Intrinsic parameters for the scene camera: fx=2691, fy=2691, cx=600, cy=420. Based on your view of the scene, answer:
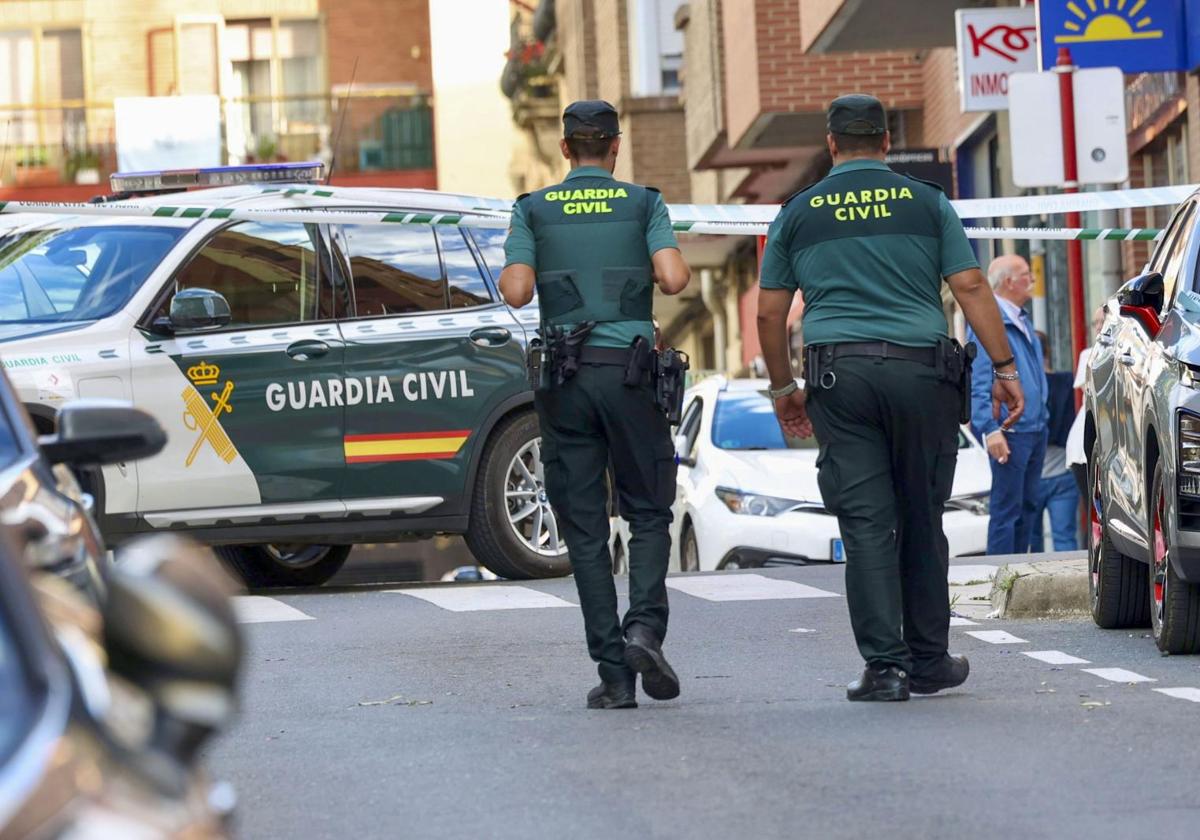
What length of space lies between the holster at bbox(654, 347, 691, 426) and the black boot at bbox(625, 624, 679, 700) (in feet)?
2.18

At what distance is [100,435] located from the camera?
4.74 metres

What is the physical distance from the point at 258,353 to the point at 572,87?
3462cm

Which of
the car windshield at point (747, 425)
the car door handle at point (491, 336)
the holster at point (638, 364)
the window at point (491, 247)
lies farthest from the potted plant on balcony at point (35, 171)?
the holster at point (638, 364)

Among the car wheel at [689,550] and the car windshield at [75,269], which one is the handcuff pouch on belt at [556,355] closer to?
the car windshield at [75,269]

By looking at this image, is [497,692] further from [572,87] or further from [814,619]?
[572,87]

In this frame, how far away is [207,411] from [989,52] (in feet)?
34.1

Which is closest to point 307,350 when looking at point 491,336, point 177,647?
point 491,336

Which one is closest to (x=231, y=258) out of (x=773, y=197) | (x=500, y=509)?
(x=500, y=509)

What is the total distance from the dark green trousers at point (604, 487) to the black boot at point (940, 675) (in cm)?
82

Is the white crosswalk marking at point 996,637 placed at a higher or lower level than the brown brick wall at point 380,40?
lower

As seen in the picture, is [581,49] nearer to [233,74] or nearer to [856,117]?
[233,74]

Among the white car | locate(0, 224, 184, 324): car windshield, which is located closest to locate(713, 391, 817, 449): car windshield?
the white car

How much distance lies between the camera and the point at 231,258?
13.2m

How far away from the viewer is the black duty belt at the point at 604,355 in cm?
827
